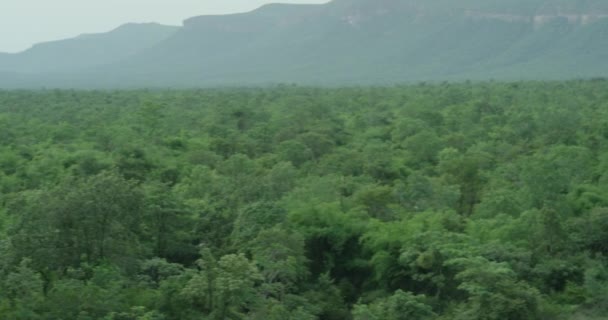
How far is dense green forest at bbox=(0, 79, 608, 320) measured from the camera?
1692 cm

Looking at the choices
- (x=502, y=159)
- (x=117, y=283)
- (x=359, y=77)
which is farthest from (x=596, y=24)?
(x=117, y=283)

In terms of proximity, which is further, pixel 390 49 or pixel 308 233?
pixel 390 49

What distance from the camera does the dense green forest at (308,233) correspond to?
16.9m

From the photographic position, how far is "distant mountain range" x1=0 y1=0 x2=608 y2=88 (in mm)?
121938

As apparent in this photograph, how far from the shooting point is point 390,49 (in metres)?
140

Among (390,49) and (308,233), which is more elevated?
(390,49)

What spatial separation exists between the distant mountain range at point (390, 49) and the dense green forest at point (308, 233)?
81118mm

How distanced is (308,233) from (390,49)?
394 ft

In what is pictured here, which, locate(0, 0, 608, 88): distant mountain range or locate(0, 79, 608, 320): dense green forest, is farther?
locate(0, 0, 608, 88): distant mountain range

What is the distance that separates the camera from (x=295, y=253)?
1945 centimetres

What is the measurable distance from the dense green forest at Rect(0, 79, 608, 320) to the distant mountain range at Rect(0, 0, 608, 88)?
266 feet

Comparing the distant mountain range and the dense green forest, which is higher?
the distant mountain range

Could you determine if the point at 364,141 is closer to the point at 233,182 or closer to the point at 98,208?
the point at 233,182

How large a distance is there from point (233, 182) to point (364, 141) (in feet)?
48.3
